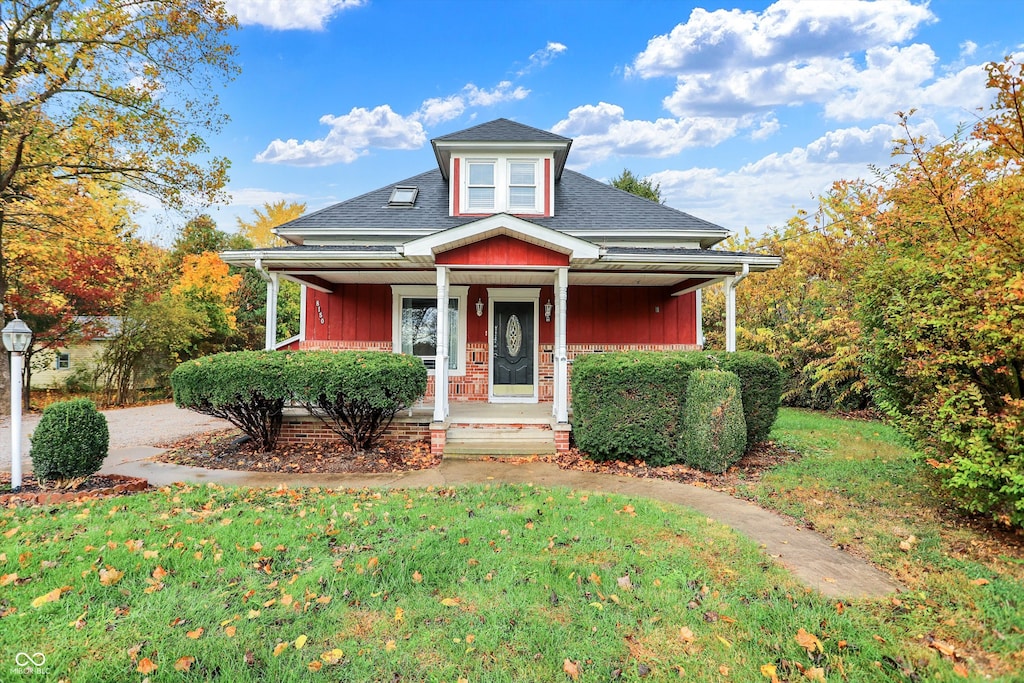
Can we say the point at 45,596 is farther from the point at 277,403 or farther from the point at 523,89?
the point at 523,89

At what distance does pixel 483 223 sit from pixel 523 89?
1182 centimetres

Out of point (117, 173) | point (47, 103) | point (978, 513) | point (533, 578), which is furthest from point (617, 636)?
point (47, 103)

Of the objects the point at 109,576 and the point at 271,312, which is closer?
the point at 109,576

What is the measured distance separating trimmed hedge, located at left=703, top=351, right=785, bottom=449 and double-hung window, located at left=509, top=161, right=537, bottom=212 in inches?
211

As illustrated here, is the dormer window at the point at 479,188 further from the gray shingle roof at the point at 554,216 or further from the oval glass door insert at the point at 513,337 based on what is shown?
the oval glass door insert at the point at 513,337

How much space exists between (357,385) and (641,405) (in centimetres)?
414

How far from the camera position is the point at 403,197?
11.2 m

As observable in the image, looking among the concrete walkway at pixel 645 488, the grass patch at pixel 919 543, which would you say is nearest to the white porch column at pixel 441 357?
the concrete walkway at pixel 645 488

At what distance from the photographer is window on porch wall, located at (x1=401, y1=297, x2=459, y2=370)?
10.4m

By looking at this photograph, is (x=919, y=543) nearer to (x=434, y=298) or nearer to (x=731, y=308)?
(x=731, y=308)

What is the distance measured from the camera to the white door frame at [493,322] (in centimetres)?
1028

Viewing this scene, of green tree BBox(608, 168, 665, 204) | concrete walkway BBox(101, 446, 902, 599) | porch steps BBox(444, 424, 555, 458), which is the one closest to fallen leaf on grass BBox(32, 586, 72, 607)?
concrete walkway BBox(101, 446, 902, 599)

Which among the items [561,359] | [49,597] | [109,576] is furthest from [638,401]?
[49,597]

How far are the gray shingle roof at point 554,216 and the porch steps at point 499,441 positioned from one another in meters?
4.48
